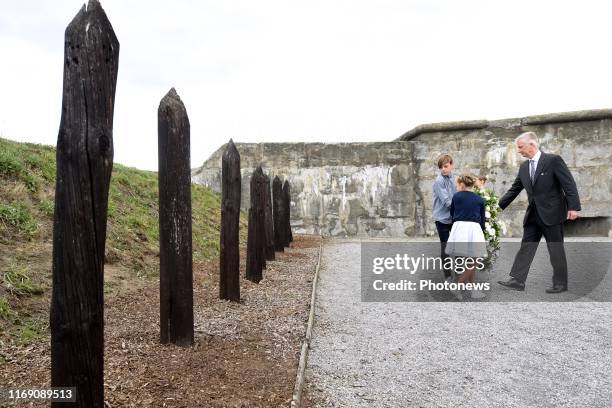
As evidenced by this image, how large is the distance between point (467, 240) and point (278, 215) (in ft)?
22.4

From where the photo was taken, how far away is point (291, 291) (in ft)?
21.6

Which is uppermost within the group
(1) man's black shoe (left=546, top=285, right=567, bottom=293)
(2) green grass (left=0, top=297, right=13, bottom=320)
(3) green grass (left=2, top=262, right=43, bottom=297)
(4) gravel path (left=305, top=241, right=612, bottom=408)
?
(3) green grass (left=2, top=262, right=43, bottom=297)

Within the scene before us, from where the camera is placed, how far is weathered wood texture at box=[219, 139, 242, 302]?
566 cm

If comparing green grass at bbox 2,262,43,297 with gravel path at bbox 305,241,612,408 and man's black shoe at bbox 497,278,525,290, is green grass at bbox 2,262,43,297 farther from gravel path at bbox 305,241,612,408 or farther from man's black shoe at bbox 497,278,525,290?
man's black shoe at bbox 497,278,525,290

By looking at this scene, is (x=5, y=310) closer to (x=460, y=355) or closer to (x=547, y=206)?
(x=460, y=355)

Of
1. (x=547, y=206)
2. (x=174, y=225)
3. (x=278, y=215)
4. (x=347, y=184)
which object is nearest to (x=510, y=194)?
(x=547, y=206)

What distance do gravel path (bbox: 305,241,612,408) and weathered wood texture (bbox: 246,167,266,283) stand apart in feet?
5.19

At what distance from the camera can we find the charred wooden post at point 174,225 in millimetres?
4012

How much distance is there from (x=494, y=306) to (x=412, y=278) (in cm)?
227

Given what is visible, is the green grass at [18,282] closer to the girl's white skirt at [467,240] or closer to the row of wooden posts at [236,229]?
the row of wooden posts at [236,229]

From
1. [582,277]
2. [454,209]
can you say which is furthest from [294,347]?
[582,277]

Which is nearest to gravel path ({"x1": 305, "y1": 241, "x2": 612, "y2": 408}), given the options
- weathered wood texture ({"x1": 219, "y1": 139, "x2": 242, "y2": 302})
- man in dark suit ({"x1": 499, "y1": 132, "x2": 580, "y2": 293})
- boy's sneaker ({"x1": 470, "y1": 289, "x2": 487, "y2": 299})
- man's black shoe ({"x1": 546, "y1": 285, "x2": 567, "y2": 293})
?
boy's sneaker ({"x1": 470, "y1": 289, "x2": 487, "y2": 299})

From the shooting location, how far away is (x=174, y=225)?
4.14 metres

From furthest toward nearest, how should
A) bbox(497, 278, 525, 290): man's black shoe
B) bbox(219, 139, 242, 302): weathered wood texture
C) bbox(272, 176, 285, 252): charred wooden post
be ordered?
bbox(272, 176, 285, 252): charred wooden post → bbox(497, 278, 525, 290): man's black shoe → bbox(219, 139, 242, 302): weathered wood texture
